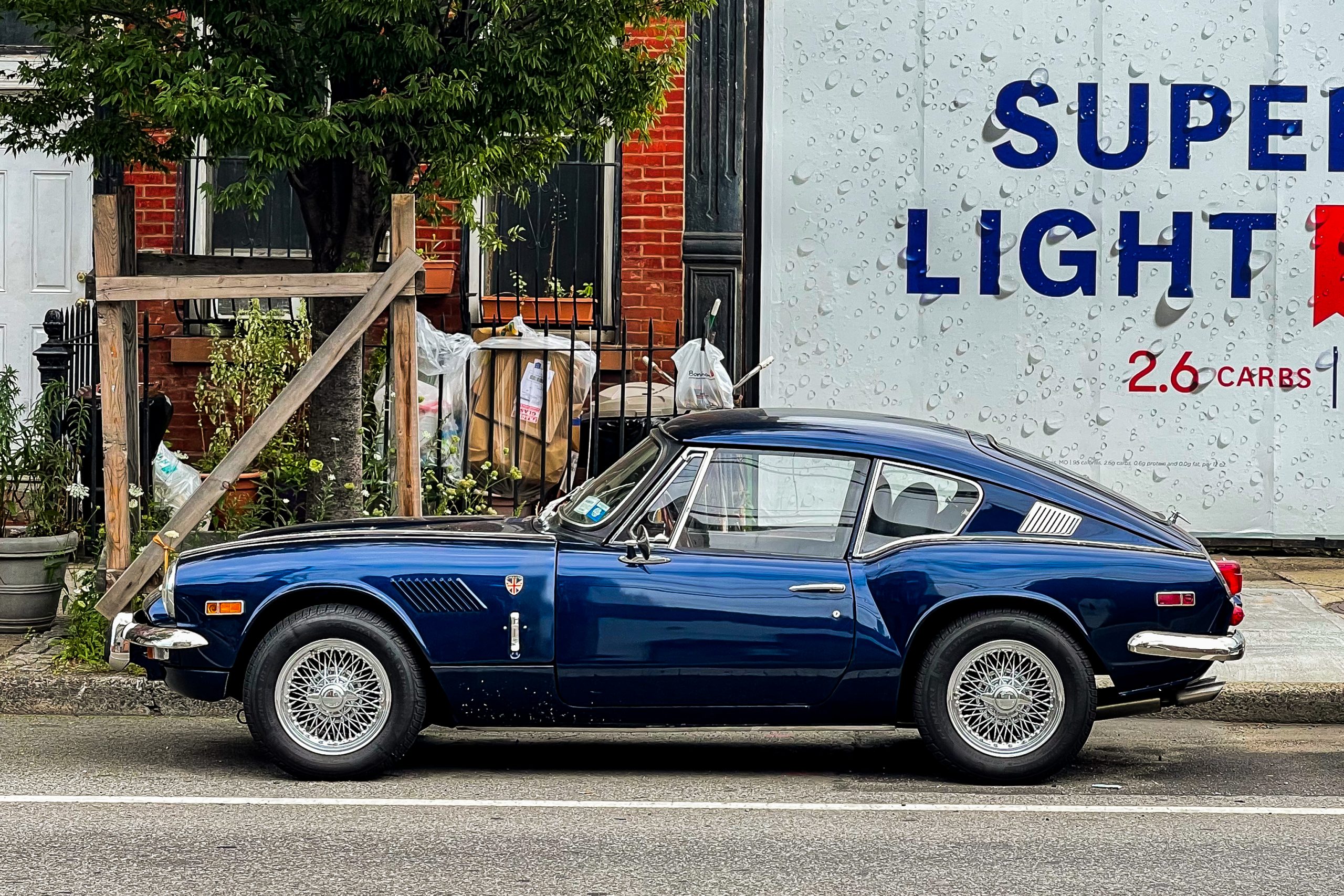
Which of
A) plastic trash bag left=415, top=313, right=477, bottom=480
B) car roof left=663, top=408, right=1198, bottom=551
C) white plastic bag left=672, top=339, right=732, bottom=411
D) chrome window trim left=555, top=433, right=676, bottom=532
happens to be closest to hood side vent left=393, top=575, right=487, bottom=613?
chrome window trim left=555, top=433, right=676, bottom=532

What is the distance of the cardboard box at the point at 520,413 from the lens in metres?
10.3

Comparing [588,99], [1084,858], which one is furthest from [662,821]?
[588,99]

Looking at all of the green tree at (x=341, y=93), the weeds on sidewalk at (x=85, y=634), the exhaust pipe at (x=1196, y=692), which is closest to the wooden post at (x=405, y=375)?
the green tree at (x=341, y=93)

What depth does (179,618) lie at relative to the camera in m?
6.09

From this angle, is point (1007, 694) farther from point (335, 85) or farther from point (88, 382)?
point (88, 382)

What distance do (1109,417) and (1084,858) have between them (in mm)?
6671

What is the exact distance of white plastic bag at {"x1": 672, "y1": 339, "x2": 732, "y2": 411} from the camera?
1041 centimetres

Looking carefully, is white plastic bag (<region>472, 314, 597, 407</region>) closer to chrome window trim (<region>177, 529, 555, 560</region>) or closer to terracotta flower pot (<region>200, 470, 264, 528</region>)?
terracotta flower pot (<region>200, 470, 264, 528</region>)

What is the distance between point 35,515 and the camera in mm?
8602

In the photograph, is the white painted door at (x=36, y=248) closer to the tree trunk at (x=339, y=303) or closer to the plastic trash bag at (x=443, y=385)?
the plastic trash bag at (x=443, y=385)

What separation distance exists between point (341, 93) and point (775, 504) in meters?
3.53

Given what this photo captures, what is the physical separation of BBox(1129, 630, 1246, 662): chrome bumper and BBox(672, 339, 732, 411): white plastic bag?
470 cm

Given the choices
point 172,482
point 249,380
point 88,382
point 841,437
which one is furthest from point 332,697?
point 88,382

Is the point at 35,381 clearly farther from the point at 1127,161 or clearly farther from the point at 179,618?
the point at 1127,161
